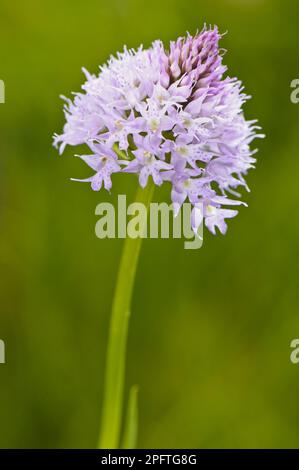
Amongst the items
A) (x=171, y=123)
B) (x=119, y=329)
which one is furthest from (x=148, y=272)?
(x=171, y=123)

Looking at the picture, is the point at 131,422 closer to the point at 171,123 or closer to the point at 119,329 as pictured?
the point at 119,329

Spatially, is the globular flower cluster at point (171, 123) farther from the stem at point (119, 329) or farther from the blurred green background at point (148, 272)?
the blurred green background at point (148, 272)

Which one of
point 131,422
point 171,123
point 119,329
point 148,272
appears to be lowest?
point 131,422

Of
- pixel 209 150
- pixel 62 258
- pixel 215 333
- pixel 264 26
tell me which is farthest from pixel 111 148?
pixel 264 26

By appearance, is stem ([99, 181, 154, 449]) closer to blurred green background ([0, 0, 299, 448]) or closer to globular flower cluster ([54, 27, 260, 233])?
globular flower cluster ([54, 27, 260, 233])

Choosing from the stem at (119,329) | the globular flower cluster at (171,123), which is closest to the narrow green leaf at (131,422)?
the stem at (119,329)

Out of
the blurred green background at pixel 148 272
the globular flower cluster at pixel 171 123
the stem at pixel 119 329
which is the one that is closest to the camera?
the globular flower cluster at pixel 171 123
